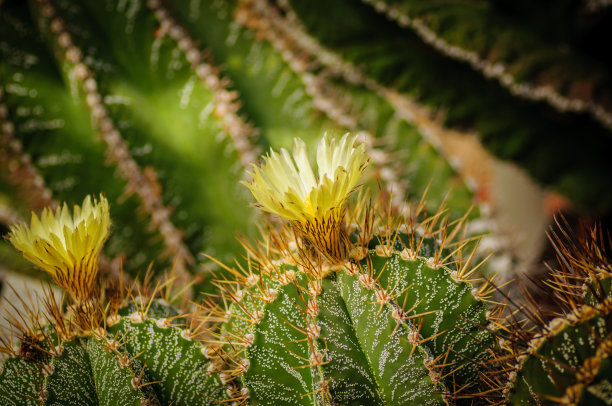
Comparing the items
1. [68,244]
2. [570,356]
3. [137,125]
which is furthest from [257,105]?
[570,356]

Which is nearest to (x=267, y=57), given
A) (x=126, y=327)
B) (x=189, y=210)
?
(x=189, y=210)

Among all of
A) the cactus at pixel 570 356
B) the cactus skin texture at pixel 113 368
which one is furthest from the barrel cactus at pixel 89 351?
the cactus at pixel 570 356

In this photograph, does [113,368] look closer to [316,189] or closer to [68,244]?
[68,244]

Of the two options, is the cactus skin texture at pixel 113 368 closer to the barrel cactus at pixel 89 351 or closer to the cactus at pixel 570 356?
the barrel cactus at pixel 89 351

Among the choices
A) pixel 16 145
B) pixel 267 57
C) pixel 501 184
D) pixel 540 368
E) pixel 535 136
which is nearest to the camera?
pixel 540 368

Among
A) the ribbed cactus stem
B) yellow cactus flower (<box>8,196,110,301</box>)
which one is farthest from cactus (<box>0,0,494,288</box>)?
yellow cactus flower (<box>8,196,110,301</box>)

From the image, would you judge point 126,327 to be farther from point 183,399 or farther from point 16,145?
point 16,145
